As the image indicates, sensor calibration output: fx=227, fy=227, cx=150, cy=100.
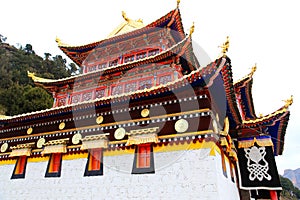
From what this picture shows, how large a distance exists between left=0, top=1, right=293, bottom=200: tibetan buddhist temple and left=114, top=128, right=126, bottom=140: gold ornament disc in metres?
0.05

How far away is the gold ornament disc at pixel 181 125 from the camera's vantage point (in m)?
8.19

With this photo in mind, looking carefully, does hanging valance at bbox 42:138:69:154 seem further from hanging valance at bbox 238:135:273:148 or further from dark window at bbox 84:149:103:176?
hanging valance at bbox 238:135:273:148

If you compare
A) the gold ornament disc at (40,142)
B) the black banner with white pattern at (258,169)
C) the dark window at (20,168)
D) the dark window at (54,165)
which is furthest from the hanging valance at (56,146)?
the black banner with white pattern at (258,169)

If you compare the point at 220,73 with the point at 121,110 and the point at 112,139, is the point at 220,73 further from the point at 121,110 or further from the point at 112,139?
the point at 112,139

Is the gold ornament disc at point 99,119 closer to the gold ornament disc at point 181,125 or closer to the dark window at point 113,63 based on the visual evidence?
the gold ornament disc at point 181,125

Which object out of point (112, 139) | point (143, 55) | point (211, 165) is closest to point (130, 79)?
point (143, 55)

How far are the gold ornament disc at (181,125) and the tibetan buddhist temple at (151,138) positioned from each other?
0.12 feet

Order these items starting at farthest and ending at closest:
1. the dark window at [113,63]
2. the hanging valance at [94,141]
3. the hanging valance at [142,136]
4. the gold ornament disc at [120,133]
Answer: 1. the dark window at [113,63]
2. the hanging valance at [94,141]
3. the gold ornament disc at [120,133]
4. the hanging valance at [142,136]

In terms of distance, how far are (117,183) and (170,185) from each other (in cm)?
213

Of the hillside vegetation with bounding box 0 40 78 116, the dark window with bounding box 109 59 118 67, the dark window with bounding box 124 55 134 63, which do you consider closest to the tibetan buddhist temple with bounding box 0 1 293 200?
the dark window with bounding box 124 55 134 63

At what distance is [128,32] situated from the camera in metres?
14.5

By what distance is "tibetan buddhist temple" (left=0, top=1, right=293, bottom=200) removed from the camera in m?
7.82

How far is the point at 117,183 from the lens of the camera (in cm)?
856

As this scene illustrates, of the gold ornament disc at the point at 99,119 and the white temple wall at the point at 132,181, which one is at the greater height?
the gold ornament disc at the point at 99,119
